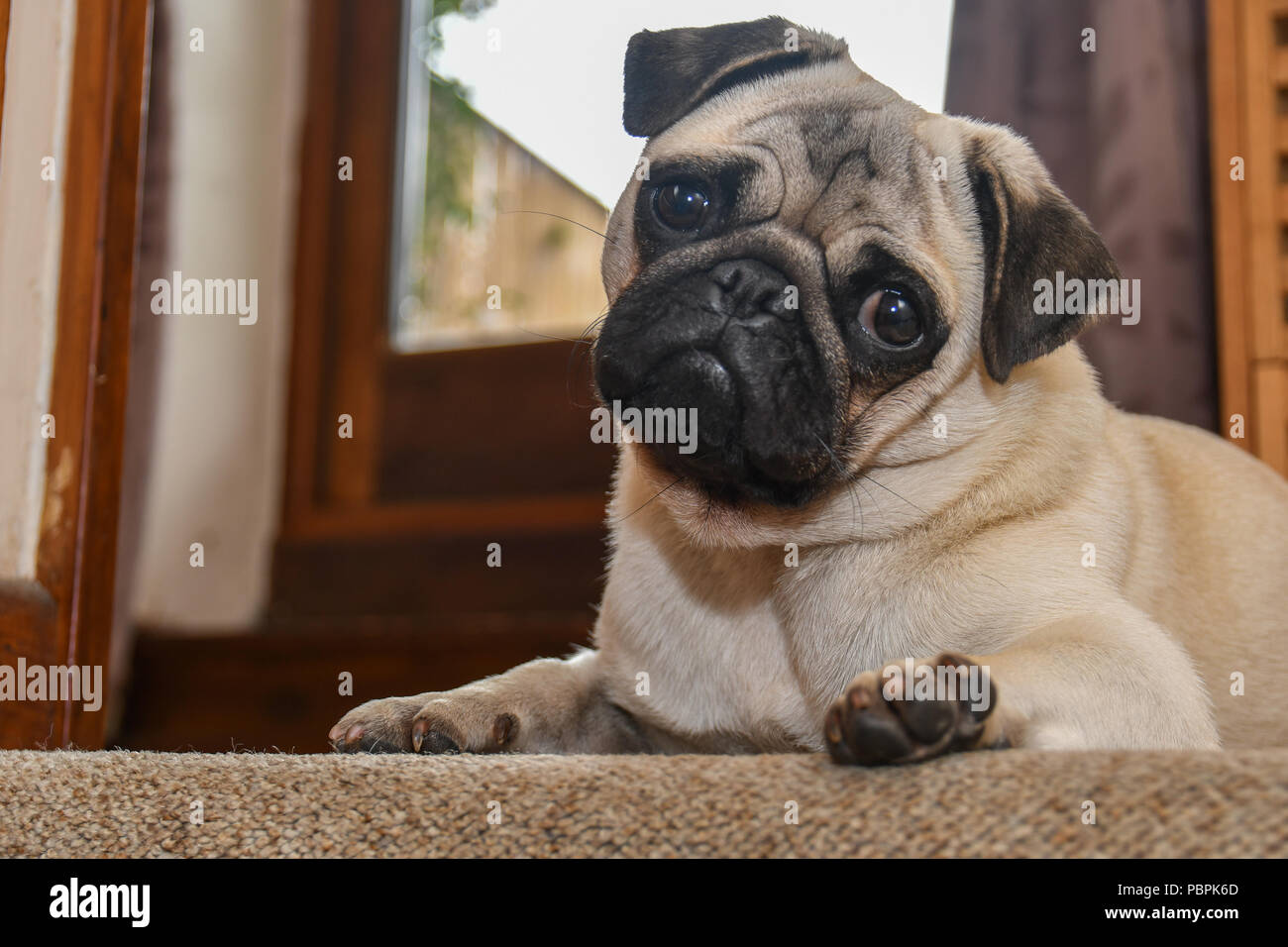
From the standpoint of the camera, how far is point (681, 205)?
1893 millimetres

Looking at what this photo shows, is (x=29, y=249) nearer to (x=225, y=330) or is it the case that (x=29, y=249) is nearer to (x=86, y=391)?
(x=86, y=391)

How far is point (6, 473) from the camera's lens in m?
1.80

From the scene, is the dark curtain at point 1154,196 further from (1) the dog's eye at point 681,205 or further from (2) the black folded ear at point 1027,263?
(1) the dog's eye at point 681,205

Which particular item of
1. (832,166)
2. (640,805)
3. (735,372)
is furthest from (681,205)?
(640,805)

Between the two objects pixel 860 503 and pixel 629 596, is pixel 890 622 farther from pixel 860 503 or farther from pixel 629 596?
pixel 629 596

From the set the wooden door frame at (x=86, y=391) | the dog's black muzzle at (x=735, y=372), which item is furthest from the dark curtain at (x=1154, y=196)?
the wooden door frame at (x=86, y=391)

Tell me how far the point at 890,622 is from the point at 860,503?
0.63 ft

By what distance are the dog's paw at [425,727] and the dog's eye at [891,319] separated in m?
0.81

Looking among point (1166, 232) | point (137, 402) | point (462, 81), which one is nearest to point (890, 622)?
point (1166, 232)

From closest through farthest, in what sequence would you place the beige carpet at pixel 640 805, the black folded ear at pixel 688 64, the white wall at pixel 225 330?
the beige carpet at pixel 640 805, the black folded ear at pixel 688 64, the white wall at pixel 225 330

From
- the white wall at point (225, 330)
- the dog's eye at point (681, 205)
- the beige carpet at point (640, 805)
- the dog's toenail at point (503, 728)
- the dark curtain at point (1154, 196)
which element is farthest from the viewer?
the white wall at point (225, 330)

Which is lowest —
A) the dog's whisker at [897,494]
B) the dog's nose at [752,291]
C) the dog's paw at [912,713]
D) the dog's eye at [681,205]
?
the dog's paw at [912,713]

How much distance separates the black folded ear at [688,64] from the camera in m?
2.03

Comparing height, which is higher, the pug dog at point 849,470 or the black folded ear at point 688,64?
the black folded ear at point 688,64
